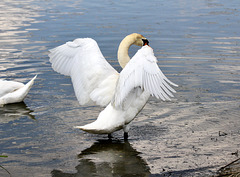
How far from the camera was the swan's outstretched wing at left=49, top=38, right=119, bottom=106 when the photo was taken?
7.22m

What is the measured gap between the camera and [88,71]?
731 cm

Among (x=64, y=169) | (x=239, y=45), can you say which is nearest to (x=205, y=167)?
(x=64, y=169)

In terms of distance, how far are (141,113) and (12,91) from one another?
2877mm

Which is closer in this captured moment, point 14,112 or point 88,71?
point 88,71

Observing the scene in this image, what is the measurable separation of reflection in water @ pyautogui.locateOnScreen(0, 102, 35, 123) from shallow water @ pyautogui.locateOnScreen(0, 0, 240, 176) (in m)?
0.02

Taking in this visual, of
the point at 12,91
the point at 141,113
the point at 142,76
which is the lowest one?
the point at 141,113

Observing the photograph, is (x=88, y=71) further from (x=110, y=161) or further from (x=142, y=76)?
(x=110, y=161)

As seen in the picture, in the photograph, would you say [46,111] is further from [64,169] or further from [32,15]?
[32,15]

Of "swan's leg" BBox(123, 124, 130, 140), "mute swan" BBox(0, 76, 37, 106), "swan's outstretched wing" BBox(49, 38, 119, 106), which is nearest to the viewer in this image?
"swan's leg" BBox(123, 124, 130, 140)

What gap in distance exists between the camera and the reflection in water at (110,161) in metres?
5.98

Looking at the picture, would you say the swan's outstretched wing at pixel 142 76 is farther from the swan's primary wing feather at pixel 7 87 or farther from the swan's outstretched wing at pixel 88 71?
the swan's primary wing feather at pixel 7 87

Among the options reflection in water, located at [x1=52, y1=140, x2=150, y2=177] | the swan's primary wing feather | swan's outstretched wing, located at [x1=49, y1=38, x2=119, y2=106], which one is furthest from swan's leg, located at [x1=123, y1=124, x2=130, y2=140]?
the swan's primary wing feather

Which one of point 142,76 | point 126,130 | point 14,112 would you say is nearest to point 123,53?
point 126,130

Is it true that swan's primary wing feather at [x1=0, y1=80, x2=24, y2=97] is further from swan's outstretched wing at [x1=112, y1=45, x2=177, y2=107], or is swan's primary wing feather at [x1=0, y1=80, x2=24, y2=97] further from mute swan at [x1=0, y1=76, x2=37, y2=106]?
swan's outstretched wing at [x1=112, y1=45, x2=177, y2=107]
